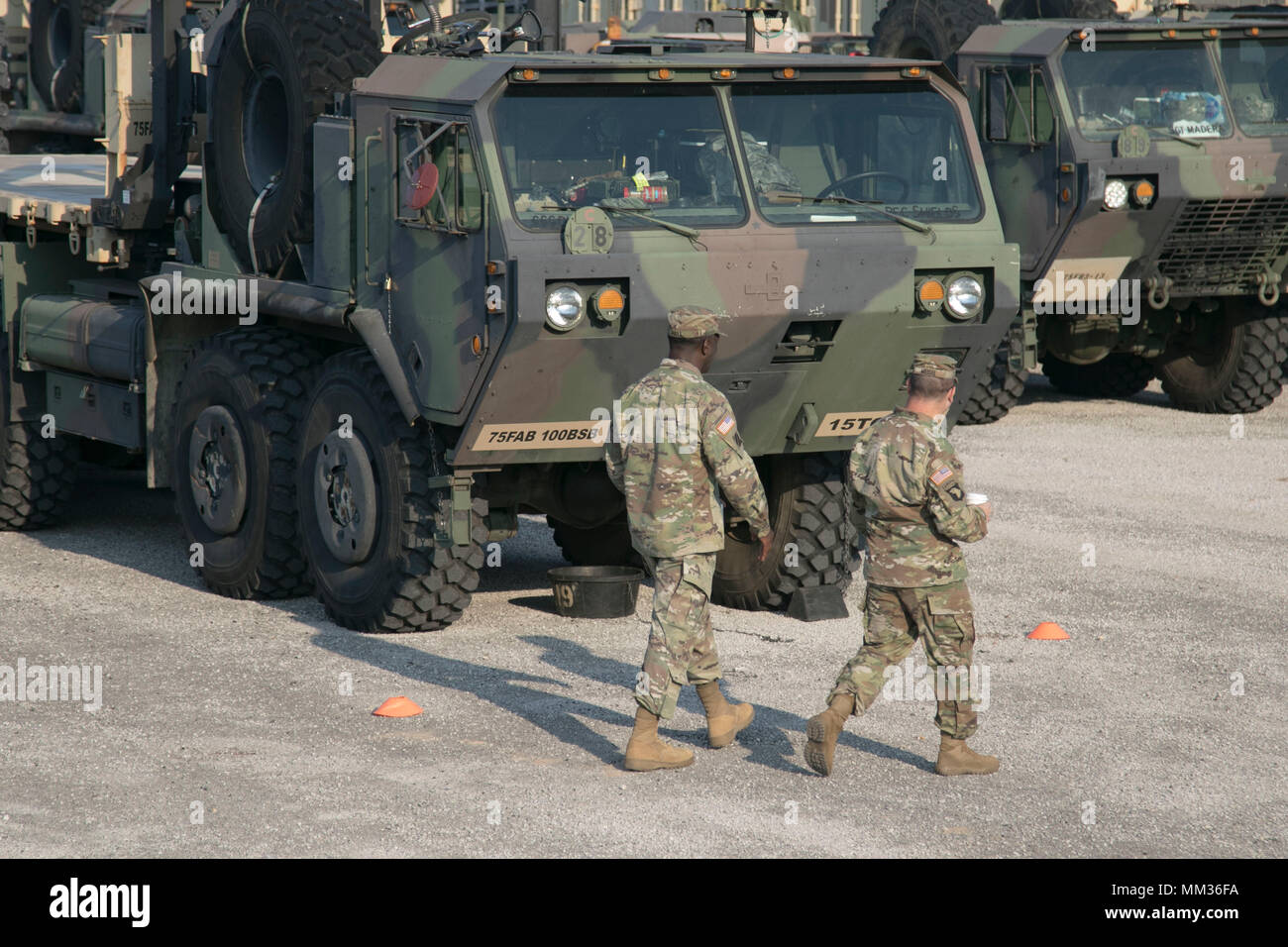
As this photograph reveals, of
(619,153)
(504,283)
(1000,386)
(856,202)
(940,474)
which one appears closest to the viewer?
(940,474)

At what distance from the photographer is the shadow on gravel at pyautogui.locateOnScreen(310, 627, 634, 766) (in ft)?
25.1

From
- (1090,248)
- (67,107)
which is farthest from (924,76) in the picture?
(67,107)

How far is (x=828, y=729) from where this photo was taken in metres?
6.99

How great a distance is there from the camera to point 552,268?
8.11 meters

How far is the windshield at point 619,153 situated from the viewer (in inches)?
330

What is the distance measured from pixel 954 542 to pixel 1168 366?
997 cm

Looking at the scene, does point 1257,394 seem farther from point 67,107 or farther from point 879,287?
point 67,107

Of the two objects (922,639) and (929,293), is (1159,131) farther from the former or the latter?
(922,639)

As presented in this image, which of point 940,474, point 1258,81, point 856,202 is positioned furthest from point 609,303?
point 1258,81

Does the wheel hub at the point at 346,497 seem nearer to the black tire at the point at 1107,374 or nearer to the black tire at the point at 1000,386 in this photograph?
the black tire at the point at 1000,386

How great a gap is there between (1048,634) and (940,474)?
260 cm

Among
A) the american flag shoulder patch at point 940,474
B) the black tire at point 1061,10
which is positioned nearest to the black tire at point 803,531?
the american flag shoulder patch at point 940,474

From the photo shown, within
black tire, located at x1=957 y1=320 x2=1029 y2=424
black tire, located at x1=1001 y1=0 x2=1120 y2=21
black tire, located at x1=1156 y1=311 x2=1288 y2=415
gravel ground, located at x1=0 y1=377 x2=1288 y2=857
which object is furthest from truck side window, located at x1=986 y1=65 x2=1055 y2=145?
gravel ground, located at x1=0 y1=377 x2=1288 y2=857

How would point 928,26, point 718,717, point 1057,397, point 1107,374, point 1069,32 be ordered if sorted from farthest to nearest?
point 1057,397 < point 1107,374 < point 928,26 < point 1069,32 < point 718,717
